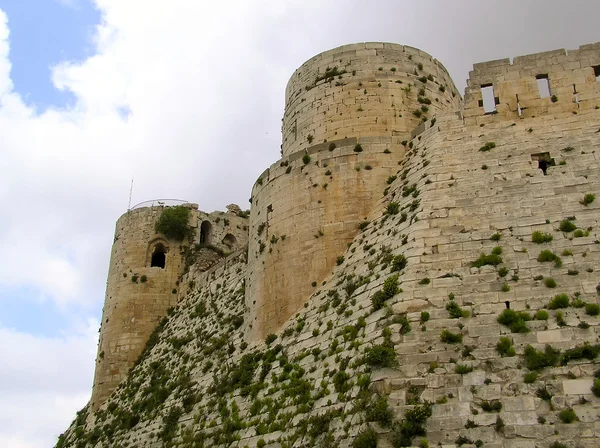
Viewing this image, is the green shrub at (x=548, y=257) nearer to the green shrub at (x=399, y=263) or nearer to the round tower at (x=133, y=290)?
the green shrub at (x=399, y=263)

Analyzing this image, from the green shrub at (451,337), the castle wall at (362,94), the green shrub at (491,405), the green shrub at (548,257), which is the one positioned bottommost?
the green shrub at (491,405)

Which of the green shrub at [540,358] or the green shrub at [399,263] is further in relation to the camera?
the green shrub at [399,263]

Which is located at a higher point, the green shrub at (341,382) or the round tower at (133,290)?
the round tower at (133,290)

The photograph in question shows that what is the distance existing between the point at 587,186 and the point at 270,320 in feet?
27.1

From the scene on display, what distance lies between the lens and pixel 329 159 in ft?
56.3

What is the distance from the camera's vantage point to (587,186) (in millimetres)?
12758

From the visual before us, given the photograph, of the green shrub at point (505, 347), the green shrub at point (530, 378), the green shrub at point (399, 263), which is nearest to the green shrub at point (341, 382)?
the green shrub at point (399, 263)

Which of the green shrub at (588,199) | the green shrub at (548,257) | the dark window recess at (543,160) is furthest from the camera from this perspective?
the dark window recess at (543,160)

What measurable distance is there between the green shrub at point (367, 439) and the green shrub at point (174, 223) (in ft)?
68.1

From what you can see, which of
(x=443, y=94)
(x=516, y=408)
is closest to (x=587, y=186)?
(x=516, y=408)

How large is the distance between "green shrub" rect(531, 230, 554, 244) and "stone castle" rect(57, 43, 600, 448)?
3cm

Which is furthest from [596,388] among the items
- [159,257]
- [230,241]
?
[230,241]

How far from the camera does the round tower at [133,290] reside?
26.2 meters

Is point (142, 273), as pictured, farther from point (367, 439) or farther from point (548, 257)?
point (548, 257)
